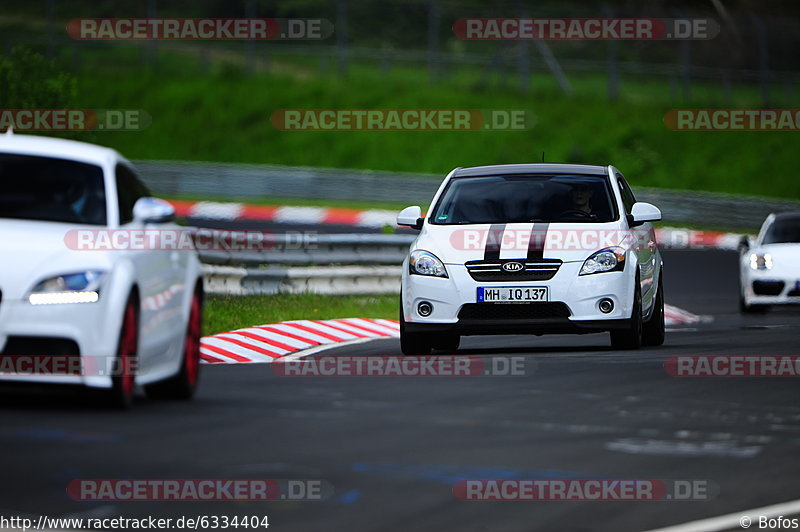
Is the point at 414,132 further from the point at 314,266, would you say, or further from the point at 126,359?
the point at 126,359

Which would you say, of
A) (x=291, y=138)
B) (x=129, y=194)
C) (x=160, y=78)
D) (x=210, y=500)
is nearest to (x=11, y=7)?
(x=160, y=78)

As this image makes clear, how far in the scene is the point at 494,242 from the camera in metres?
14.6

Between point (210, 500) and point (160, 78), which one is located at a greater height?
point (160, 78)

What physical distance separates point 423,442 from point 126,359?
5.67ft

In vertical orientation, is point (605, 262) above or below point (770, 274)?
above

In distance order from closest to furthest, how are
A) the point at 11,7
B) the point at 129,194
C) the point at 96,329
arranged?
the point at 96,329, the point at 129,194, the point at 11,7

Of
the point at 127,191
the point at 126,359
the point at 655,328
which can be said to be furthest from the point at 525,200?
the point at 126,359

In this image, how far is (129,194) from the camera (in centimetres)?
1077

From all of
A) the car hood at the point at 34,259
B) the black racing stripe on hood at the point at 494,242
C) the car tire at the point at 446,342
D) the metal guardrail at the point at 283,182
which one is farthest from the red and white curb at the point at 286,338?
the metal guardrail at the point at 283,182

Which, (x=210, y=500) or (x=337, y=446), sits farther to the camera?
(x=337, y=446)

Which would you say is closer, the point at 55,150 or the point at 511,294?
the point at 55,150

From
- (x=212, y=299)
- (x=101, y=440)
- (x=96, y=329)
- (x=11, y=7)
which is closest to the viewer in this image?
(x=101, y=440)

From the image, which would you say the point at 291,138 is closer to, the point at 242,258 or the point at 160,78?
the point at 160,78

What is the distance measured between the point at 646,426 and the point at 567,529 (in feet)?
10.3
